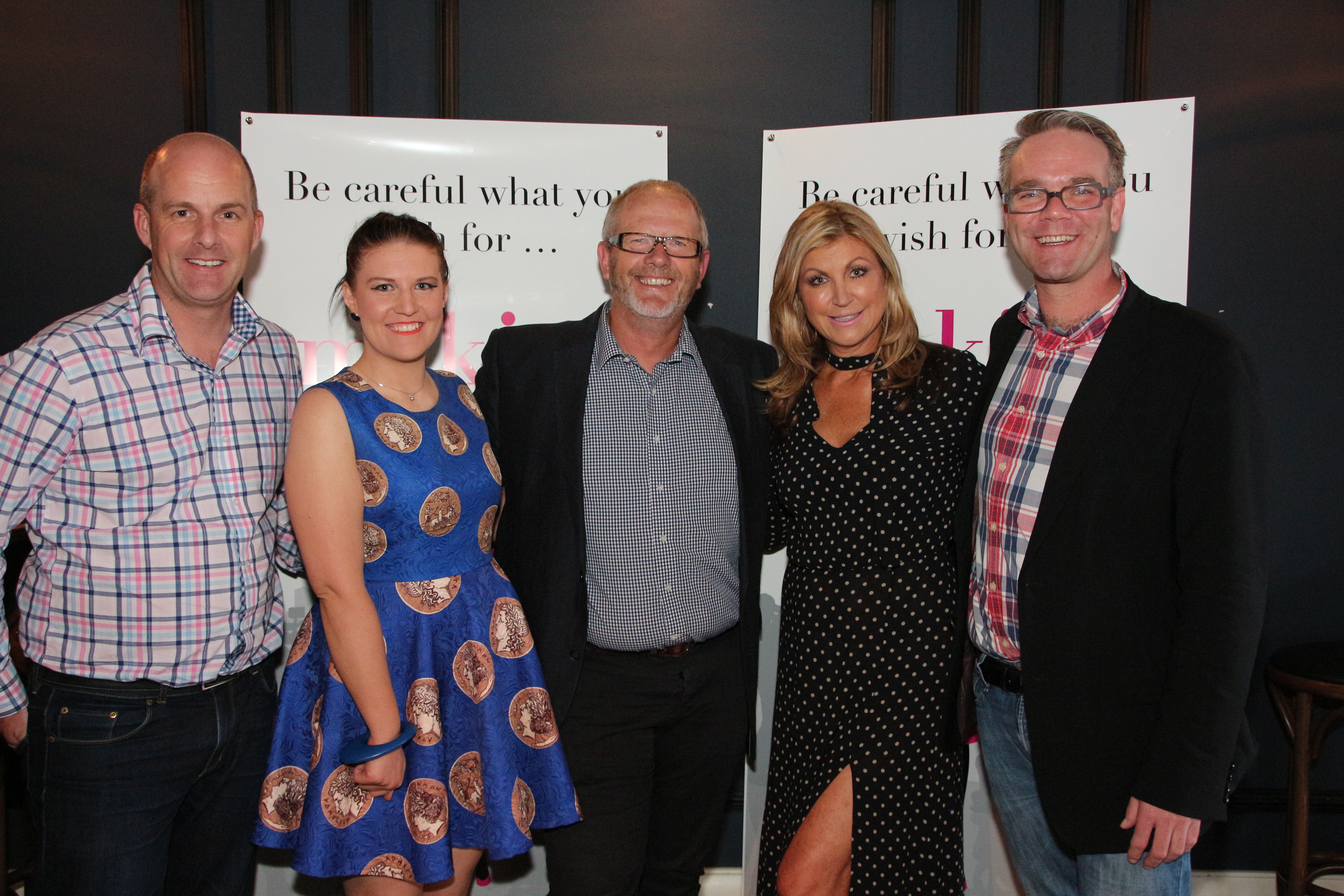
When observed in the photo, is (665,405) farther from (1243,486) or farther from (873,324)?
(1243,486)

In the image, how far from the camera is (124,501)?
6.00 feet

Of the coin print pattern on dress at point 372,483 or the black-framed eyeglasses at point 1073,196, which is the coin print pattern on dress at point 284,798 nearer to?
the coin print pattern on dress at point 372,483

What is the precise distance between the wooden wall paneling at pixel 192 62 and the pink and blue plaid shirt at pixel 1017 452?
273 cm

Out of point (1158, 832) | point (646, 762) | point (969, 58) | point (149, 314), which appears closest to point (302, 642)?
point (149, 314)

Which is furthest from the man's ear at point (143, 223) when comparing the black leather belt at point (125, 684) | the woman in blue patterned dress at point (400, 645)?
the black leather belt at point (125, 684)

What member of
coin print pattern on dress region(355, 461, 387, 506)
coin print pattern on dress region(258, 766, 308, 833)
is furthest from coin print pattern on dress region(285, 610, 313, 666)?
coin print pattern on dress region(355, 461, 387, 506)

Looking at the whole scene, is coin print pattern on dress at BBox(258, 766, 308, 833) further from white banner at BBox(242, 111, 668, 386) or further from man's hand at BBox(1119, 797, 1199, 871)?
man's hand at BBox(1119, 797, 1199, 871)

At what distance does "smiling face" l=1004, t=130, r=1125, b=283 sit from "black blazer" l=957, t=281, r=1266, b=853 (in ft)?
0.39

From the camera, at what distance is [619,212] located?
7.88 feet

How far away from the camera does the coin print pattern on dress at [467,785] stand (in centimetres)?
192

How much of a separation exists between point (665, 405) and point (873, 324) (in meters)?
0.57

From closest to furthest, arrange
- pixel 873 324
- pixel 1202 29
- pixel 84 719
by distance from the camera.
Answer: pixel 84 719 < pixel 873 324 < pixel 1202 29

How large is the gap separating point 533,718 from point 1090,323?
1493 mm

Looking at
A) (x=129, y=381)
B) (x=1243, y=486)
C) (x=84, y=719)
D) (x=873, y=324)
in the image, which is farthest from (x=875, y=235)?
(x=84, y=719)
